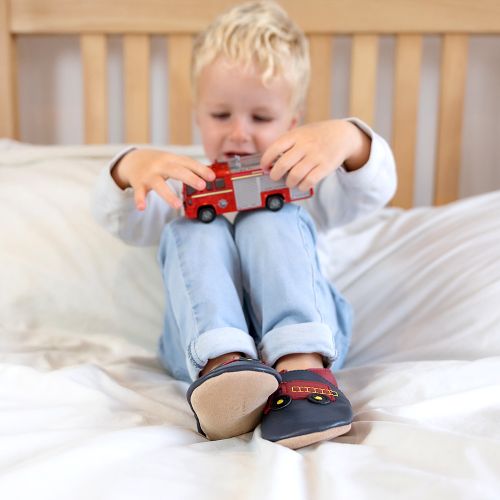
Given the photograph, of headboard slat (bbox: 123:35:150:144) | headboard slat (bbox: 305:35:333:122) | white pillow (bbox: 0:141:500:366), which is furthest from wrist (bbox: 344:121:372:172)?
headboard slat (bbox: 123:35:150:144)

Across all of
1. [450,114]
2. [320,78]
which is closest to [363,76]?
[320,78]

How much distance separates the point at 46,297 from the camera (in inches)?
45.0

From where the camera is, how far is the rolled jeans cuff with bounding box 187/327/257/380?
0.78 meters

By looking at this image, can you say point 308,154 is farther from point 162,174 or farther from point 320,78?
point 320,78

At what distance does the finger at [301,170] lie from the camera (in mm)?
881

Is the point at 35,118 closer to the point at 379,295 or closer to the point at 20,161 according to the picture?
the point at 20,161

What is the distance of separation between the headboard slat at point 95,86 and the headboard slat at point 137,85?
0.05 metres

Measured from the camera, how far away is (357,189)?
1.02 meters

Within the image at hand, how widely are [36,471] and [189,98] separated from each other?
1066mm

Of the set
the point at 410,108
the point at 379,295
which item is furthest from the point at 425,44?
the point at 379,295

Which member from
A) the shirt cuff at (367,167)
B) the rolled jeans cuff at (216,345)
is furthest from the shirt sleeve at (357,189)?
the rolled jeans cuff at (216,345)

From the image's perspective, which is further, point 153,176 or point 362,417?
point 153,176

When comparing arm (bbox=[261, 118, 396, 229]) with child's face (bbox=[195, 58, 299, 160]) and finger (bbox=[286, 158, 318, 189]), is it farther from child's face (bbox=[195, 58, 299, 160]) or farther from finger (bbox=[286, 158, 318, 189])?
child's face (bbox=[195, 58, 299, 160])

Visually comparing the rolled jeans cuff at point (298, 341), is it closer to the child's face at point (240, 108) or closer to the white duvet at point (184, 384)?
the white duvet at point (184, 384)
